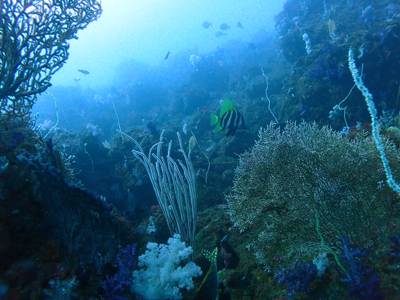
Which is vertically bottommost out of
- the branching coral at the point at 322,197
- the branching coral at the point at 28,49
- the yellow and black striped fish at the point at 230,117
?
the branching coral at the point at 322,197

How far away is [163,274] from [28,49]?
4861mm

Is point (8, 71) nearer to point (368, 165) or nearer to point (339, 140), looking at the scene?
point (339, 140)

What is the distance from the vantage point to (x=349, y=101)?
6.95 meters

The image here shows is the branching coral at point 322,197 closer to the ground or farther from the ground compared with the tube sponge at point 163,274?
farther from the ground

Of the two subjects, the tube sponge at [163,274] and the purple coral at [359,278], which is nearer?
the purple coral at [359,278]

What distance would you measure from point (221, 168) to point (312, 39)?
12.7m

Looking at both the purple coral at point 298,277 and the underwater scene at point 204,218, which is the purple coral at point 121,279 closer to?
the underwater scene at point 204,218

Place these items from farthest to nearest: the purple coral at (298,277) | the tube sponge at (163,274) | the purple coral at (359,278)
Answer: the tube sponge at (163,274), the purple coral at (298,277), the purple coral at (359,278)

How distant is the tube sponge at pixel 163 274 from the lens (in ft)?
7.78

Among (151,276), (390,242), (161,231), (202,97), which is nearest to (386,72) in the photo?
(390,242)

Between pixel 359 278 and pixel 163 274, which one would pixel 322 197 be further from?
pixel 163 274

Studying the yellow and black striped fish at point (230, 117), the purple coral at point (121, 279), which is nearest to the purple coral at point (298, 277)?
the purple coral at point (121, 279)

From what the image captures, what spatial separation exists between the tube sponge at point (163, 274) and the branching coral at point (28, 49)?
3.78 m

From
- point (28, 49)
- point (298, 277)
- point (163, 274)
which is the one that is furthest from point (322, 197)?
point (28, 49)
